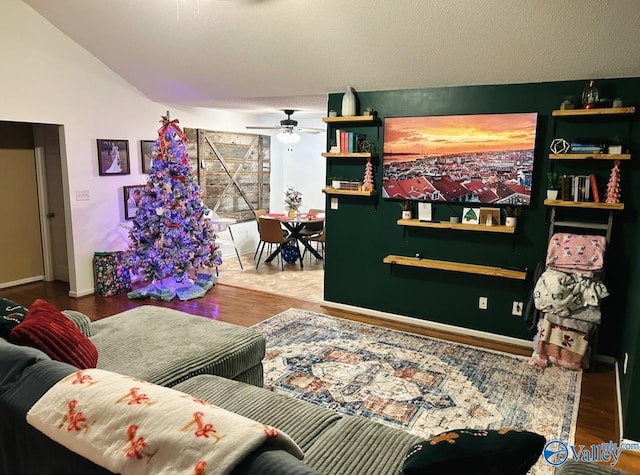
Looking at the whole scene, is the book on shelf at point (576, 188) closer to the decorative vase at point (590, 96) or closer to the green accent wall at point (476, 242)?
the green accent wall at point (476, 242)

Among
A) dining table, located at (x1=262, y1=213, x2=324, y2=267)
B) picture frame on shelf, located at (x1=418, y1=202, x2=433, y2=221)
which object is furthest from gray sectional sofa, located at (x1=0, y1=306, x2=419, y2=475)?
dining table, located at (x1=262, y1=213, x2=324, y2=267)

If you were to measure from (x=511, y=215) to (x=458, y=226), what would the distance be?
46cm

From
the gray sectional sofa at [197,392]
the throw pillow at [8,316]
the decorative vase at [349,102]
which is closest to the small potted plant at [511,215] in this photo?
the decorative vase at [349,102]

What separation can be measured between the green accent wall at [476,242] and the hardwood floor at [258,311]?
0.18 meters

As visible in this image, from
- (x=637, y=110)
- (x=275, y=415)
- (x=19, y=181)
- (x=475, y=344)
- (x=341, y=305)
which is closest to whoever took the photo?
(x=275, y=415)

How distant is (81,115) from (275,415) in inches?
184

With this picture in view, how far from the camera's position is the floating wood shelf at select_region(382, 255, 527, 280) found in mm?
3970

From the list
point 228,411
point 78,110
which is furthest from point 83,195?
point 228,411

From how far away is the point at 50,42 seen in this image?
482cm

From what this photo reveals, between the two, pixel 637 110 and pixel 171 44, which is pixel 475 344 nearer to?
pixel 637 110

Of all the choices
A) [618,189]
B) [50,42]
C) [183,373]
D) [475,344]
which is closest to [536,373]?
[475,344]

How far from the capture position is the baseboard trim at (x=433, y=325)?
414 cm

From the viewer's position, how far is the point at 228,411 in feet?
5.01

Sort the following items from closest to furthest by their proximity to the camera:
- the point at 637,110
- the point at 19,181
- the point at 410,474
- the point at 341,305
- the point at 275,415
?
the point at 410,474
the point at 275,415
the point at 637,110
the point at 341,305
the point at 19,181
